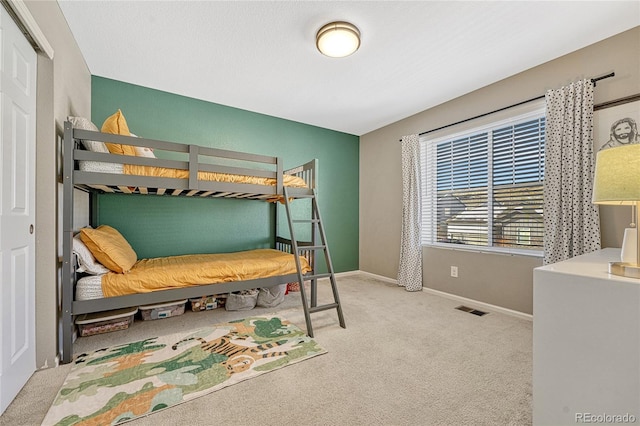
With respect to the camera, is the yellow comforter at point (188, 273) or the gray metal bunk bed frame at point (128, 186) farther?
the yellow comforter at point (188, 273)

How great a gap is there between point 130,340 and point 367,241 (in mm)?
3462

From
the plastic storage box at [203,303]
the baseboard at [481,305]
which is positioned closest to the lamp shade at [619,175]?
the baseboard at [481,305]

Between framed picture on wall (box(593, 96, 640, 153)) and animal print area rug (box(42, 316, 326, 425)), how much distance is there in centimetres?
289

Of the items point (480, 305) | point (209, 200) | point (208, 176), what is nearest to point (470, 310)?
point (480, 305)

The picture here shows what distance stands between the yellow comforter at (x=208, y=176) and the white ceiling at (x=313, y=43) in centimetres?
108

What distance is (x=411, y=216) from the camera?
376 centimetres

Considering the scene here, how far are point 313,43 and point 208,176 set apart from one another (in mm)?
1466

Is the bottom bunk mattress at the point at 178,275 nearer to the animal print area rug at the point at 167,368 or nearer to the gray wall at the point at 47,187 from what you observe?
the gray wall at the point at 47,187

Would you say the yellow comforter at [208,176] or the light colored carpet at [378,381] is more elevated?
the yellow comforter at [208,176]

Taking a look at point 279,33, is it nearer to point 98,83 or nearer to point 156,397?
point 98,83

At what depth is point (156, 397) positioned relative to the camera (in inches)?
59.9

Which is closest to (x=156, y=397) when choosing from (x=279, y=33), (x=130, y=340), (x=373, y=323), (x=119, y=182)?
(x=130, y=340)

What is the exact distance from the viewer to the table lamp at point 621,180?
97 cm

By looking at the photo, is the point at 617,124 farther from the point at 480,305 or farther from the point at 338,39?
the point at 338,39
